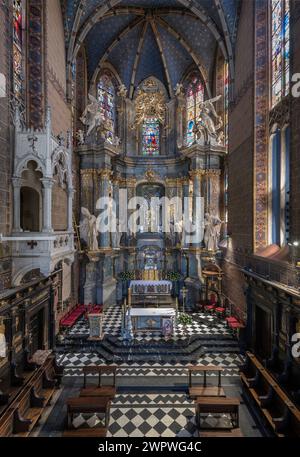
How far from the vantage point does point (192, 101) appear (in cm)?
1934

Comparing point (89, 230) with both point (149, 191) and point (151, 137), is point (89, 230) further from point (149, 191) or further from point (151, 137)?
point (151, 137)

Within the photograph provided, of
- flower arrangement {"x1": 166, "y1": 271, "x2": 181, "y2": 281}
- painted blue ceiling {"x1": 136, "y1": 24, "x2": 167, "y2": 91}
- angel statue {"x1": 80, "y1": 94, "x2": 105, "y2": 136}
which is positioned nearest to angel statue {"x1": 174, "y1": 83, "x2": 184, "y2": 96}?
painted blue ceiling {"x1": 136, "y1": 24, "x2": 167, "y2": 91}

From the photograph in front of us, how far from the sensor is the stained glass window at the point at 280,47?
9656 millimetres

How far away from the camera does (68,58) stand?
14.3 m

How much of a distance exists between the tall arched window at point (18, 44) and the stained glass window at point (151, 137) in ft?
35.1

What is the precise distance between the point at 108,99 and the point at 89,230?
32.2ft

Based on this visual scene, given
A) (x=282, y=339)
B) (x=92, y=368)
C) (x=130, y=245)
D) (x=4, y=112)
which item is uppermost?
(x=4, y=112)

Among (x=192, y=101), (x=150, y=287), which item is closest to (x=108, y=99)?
(x=192, y=101)

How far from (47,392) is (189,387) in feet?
14.7

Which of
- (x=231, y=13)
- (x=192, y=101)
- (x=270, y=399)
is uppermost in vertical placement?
(x=231, y=13)

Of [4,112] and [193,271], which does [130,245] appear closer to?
[193,271]

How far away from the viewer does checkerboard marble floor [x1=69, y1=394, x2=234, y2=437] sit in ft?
23.1

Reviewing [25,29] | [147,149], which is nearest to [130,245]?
[147,149]

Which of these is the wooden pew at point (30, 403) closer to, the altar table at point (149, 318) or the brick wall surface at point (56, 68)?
the altar table at point (149, 318)
